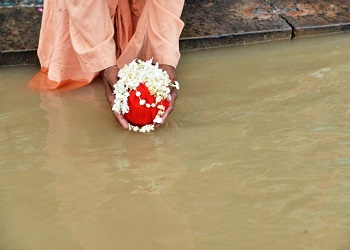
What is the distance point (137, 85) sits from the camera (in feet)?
11.8

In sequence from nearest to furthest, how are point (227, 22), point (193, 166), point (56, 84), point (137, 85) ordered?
1. point (193, 166)
2. point (137, 85)
3. point (56, 84)
4. point (227, 22)

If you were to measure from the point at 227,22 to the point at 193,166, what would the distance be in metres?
2.18

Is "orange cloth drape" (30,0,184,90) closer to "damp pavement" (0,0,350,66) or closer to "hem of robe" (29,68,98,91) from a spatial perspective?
"hem of robe" (29,68,98,91)

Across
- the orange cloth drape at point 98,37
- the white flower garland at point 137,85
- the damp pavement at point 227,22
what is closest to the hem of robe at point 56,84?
the orange cloth drape at point 98,37

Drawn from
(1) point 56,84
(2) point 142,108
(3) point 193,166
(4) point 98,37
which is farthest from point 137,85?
(1) point 56,84

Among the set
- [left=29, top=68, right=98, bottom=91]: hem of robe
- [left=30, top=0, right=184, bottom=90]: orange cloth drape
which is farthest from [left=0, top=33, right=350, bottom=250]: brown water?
[left=30, top=0, right=184, bottom=90]: orange cloth drape

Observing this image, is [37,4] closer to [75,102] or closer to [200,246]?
[75,102]

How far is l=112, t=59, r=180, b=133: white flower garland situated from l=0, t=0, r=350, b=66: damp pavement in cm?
135

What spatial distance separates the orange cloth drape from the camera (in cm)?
381

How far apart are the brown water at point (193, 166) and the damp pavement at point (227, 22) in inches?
12.7

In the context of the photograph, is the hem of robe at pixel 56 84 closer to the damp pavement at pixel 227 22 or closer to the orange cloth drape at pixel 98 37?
the orange cloth drape at pixel 98 37

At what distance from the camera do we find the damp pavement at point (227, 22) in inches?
189

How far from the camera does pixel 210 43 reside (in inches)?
198

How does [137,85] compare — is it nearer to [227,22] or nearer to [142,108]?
[142,108]
